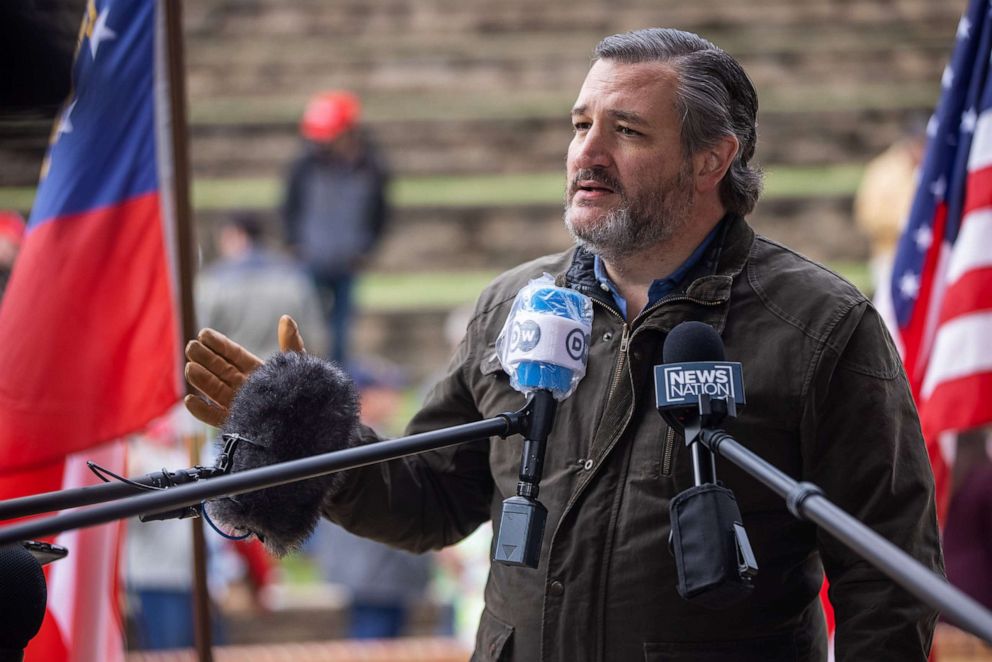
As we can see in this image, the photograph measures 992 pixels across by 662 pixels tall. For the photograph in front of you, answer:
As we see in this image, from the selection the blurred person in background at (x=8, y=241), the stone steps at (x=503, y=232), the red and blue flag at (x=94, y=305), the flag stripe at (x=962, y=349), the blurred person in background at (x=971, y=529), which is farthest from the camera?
the stone steps at (x=503, y=232)

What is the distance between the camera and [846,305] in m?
2.65

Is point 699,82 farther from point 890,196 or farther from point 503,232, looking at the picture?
point 503,232

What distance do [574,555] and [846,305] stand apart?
2.29ft

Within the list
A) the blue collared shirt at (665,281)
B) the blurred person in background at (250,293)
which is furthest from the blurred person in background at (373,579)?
the blue collared shirt at (665,281)

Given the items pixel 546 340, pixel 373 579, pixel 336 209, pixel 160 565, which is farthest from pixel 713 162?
pixel 336 209

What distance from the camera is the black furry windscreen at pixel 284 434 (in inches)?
104

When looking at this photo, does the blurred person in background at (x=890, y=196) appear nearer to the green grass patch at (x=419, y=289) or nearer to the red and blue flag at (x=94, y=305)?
the green grass patch at (x=419, y=289)

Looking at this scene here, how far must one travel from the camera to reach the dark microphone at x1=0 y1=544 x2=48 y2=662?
2293 mm

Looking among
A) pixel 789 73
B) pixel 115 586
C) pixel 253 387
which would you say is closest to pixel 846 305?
pixel 253 387

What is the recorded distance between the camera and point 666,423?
8.17 feet

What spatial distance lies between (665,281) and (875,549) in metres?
1.11

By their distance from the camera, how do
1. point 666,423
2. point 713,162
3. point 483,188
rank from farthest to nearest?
point 483,188
point 713,162
point 666,423

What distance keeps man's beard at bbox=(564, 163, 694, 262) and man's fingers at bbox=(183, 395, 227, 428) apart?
792mm

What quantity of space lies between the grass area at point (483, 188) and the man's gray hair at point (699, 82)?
828 centimetres
